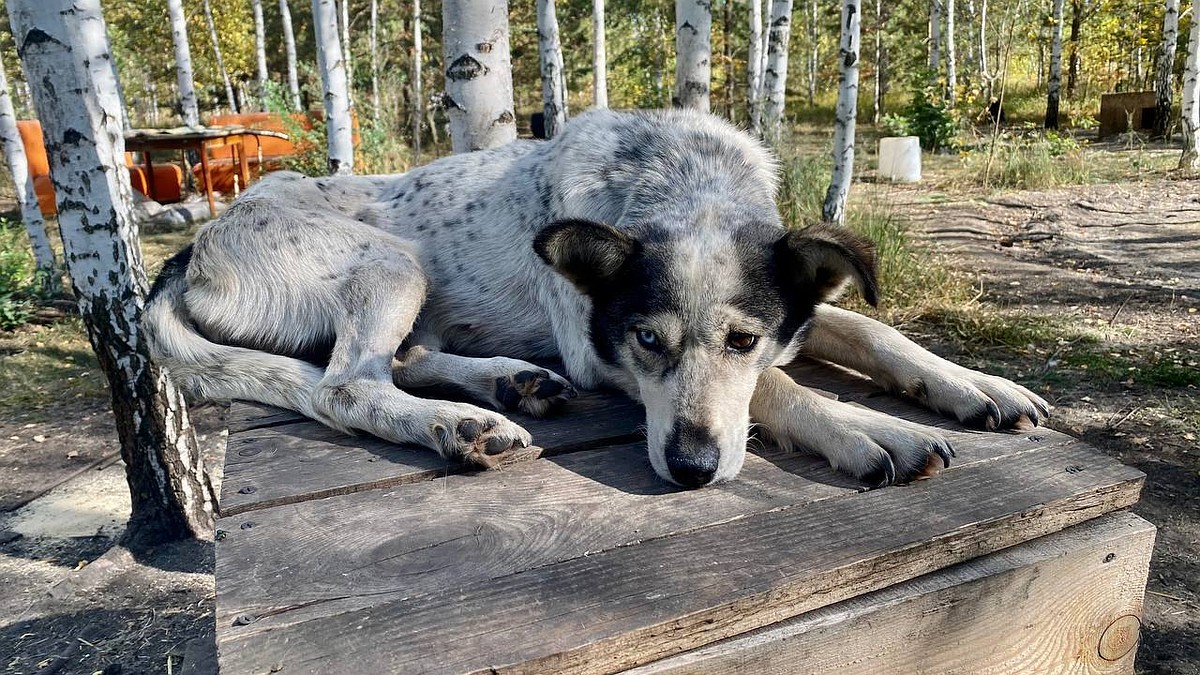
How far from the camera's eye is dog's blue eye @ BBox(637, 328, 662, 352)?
2.24 meters

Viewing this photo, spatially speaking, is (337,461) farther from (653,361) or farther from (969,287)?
(969,287)

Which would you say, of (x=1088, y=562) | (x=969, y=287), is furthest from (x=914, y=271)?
(x=1088, y=562)

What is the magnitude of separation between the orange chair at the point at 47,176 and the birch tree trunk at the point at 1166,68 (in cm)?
2039

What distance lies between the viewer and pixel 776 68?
11.3 metres

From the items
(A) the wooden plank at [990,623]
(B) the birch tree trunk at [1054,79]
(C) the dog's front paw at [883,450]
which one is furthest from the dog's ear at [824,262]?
(B) the birch tree trunk at [1054,79]

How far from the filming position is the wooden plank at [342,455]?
203 cm

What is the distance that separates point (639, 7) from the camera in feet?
95.1

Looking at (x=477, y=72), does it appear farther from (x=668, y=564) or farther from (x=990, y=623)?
(x=990, y=623)

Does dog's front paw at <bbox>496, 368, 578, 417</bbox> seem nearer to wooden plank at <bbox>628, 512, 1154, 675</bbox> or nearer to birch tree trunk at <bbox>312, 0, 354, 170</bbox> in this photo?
wooden plank at <bbox>628, 512, 1154, 675</bbox>

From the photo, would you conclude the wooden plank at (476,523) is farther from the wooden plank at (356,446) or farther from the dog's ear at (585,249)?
the dog's ear at (585,249)

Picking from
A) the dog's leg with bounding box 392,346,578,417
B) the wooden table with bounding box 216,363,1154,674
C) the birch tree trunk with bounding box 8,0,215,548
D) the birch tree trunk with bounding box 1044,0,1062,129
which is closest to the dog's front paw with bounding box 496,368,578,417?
the dog's leg with bounding box 392,346,578,417

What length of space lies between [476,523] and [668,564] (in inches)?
18.1

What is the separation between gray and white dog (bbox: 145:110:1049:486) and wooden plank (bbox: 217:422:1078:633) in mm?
91

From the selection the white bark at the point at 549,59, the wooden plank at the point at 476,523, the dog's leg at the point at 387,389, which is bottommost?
the wooden plank at the point at 476,523
